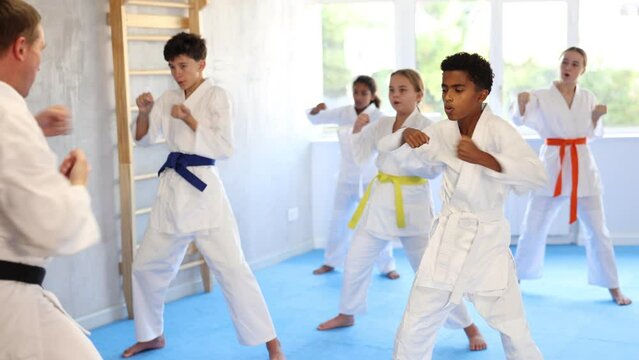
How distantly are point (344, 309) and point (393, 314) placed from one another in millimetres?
443

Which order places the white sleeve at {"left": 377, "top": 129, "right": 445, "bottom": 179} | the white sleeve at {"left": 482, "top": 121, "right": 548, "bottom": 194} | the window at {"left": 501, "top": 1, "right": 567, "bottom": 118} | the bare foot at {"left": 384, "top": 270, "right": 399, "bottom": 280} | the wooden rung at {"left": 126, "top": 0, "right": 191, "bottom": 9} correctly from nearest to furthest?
the white sleeve at {"left": 482, "top": 121, "right": 548, "bottom": 194} → the white sleeve at {"left": 377, "top": 129, "right": 445, "bottom": 179} → the wooden rung at {"left": 126, "top": 0, "right": 191, "bottom": 9} → the bare foot at {"left": 384, "top": 270, "right": 399, "bottom": 280} → the window at {"left": 501, "top": 1, "right": 567, "bottom": 118}

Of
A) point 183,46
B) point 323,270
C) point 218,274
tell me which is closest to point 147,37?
point 183,46

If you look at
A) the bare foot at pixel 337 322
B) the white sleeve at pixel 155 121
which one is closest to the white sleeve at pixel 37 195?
the white sleeve at pixel 155 121

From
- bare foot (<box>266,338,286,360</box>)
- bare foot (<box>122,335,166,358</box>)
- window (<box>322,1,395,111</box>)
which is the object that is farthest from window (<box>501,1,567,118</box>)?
bare foot (<box>122,335,166,358</box>)

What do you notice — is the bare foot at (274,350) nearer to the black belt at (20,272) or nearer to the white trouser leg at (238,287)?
the white trouser leg at (238,287)

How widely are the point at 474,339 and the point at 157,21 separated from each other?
2.50 m

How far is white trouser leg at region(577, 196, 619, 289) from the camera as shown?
199 inches

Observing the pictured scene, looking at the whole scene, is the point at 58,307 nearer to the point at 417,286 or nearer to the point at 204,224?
the point at 417,286

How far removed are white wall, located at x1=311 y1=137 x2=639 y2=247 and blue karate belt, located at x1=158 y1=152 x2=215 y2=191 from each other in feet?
9.70

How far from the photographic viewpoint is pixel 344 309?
4523 mm

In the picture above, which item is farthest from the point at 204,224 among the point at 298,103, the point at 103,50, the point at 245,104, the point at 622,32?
the point at 622,32

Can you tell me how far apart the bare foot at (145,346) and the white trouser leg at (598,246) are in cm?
250

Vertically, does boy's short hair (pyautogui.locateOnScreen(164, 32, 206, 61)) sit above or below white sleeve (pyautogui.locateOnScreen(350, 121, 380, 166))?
above

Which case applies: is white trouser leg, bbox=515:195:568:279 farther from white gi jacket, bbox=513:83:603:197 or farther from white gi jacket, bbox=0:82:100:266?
white gi jacket, bbox=0:82:100:266
